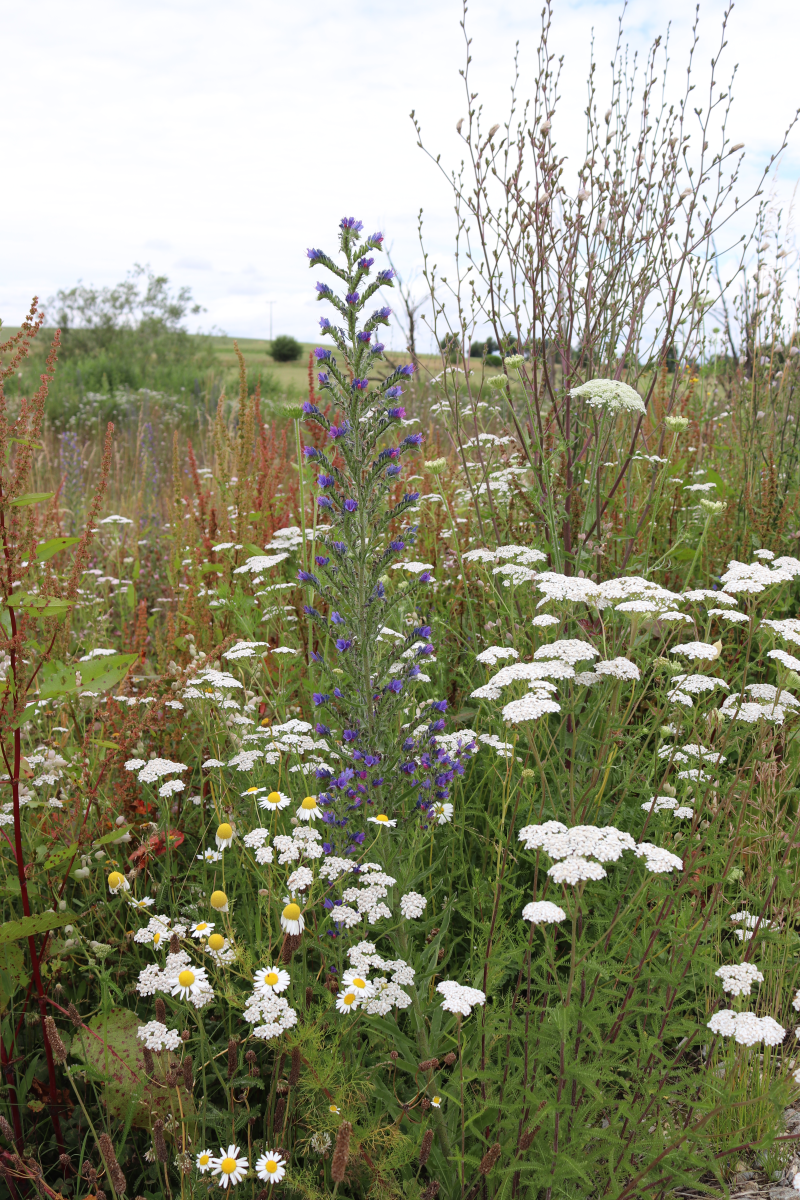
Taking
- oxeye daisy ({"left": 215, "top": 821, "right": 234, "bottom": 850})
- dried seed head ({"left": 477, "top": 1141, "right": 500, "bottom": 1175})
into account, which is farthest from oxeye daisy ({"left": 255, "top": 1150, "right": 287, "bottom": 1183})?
oxeye daisy ({"left": 215, "top": 821, "right": 234, "bottom": 850})

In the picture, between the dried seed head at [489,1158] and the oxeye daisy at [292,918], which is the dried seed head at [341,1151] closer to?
the dried seed head at [489,1158]

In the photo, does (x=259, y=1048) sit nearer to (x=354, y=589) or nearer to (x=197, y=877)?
(x=197, y=877)

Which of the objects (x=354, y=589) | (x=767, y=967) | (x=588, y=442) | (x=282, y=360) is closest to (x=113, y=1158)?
(x=354, y=589)

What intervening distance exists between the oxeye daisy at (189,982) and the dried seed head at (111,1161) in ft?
0.90

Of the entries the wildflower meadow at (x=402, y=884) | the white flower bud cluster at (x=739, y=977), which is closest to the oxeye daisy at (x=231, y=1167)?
the wildflower meadow at (x=402, y=884)

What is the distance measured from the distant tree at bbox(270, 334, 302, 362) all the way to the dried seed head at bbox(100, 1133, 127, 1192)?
158 feet

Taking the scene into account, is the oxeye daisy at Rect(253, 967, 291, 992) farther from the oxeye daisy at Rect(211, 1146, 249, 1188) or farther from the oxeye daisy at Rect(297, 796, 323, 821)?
the oxeye daisy at Rect(297, 796, 323, 821)

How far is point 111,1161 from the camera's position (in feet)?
4.88

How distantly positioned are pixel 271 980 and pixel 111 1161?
44cm

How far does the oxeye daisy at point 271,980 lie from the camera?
1712 mm

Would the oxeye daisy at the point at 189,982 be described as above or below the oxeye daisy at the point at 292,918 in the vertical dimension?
below

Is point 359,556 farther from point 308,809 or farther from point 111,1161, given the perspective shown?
point 111,1161

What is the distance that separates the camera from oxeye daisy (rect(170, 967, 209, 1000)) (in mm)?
1675

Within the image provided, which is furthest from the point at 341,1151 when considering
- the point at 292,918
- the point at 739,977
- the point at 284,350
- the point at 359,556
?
the point at 284,350
